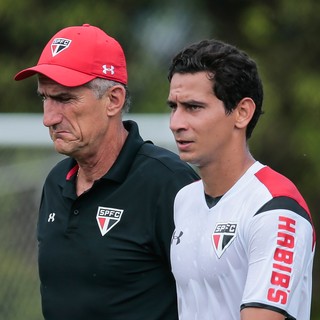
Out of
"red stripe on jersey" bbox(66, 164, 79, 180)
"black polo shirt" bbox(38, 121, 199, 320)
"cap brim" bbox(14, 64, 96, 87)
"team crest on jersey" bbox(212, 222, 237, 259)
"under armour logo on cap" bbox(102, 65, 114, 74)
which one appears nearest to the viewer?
"team crest on jersey" bbox(212, 222, 237, 259)

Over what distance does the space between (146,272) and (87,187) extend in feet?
1.57

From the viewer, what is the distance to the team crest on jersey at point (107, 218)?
4426 millimetres

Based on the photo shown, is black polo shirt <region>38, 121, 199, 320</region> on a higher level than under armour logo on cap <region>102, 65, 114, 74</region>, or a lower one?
lower

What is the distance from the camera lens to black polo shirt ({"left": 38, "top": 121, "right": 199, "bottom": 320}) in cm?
437

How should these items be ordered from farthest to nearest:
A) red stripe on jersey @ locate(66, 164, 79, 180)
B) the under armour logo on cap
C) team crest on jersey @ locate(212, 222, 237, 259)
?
red stripe on jersey @ locate(66, 164, 79, 180)
the under armour logo on cap
team crest on jersey @ locate(212, 222, 237, 259)

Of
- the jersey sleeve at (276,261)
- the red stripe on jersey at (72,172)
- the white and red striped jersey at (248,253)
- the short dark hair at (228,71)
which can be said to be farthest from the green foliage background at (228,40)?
the jersey sleeve at (276,261)

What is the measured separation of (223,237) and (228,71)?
1.90ft

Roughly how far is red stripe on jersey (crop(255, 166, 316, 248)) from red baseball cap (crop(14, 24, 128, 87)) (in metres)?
1.05

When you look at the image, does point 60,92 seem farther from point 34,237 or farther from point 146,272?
point 34,237

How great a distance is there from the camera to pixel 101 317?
437cm

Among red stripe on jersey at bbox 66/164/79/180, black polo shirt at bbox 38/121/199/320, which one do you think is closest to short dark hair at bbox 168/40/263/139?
black polo shirt at bbox 38/121/199/320

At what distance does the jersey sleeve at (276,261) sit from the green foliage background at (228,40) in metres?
5.71

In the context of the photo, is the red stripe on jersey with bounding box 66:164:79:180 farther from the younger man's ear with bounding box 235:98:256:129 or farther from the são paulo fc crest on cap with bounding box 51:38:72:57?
the younger man's ear with bounding box 235:98:256:129

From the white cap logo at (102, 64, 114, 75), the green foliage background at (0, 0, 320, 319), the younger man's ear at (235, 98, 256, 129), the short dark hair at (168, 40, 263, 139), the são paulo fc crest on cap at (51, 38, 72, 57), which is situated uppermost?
the green foliage background at (0, 0, 320, 319)
